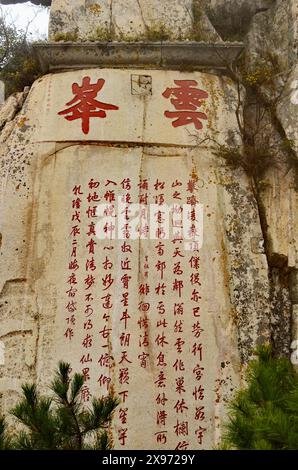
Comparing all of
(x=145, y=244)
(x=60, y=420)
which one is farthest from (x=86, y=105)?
(x=60, y=420)

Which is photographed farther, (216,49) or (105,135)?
(216,49)

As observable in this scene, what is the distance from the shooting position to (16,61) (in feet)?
22.4

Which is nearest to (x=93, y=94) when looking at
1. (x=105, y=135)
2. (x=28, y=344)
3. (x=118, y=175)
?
(x=105, y=135)

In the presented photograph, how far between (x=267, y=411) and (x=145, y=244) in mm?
2288

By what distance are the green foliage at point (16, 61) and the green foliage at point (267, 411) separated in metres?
3.71

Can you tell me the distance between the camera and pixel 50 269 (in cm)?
525

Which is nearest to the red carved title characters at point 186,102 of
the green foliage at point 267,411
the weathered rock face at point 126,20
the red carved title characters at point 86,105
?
the red carved title characters at point 86,105

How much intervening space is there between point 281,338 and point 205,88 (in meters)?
2.07

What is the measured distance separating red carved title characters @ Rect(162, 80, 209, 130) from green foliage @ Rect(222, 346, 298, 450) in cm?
258

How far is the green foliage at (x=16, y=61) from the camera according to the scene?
20.8 feet

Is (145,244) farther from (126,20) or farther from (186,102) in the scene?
(126,20)

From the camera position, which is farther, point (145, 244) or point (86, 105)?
point (86, 105)
